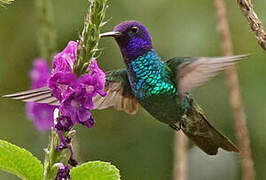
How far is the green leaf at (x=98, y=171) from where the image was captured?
4.97 ft

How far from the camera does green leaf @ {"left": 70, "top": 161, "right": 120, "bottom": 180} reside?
1515mm

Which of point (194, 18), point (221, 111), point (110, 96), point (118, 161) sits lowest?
point (118, 161)

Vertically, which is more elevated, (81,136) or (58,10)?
(58,10)

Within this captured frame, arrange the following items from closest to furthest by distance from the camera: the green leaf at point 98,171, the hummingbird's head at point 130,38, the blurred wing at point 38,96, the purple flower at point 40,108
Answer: the green leaf at point 98,171 → the blurred wing at point 38,96 → the hummingbird's head at point 130,38 → the purple flower at point 40,108

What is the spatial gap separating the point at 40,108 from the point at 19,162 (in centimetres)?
154

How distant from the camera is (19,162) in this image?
1.50m

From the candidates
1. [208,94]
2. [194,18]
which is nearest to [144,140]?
[208,94]

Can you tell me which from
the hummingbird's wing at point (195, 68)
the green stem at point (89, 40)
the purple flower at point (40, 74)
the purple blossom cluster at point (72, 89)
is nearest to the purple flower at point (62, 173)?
the purple blossom cluster at point (72, 89)

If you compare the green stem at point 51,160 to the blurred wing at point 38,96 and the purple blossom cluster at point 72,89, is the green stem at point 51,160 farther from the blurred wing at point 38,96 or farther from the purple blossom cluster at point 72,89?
the blurred wing at point 38,96

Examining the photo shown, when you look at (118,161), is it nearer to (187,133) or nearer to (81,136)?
(81,136)

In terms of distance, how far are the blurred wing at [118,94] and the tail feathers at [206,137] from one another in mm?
A: 295

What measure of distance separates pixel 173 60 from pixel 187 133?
0.33 m

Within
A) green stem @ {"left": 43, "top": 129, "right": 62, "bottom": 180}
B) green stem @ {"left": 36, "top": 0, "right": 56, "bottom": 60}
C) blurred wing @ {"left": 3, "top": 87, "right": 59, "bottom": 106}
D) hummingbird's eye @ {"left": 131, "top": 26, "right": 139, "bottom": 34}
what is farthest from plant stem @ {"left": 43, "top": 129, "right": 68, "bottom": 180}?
green stem @ {"left": 36, "top": 0, "right": 56, "bottom": 60}

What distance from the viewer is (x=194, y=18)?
4422 mm
